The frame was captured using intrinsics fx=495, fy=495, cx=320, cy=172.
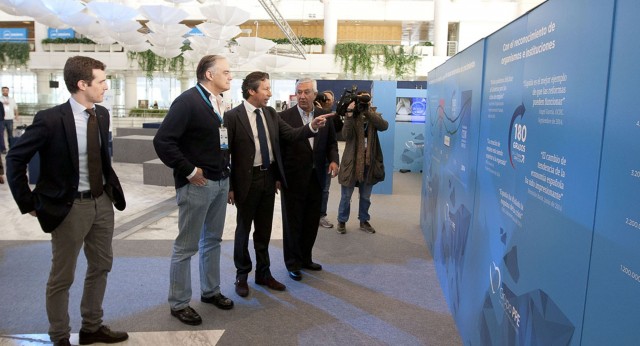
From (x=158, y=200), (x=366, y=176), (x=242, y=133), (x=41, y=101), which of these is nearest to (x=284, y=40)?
(x=41, y=101)

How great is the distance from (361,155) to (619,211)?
14.0ft

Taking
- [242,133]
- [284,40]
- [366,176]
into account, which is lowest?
[366,176]

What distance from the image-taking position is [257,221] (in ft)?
12.4

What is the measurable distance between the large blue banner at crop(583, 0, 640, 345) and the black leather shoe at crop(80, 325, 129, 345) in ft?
8.11

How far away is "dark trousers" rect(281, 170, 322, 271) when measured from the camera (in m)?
4.08

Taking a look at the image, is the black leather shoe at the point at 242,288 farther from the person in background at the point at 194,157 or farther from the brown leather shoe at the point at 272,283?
the person in background at the point at 194,157

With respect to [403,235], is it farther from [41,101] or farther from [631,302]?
[41,101]

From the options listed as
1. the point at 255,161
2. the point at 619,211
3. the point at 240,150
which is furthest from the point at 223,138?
the point at 619,211

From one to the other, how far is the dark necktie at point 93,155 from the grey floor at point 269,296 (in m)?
0.96

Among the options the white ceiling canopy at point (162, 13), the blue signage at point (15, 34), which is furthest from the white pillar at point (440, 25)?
the blue signage at point (15, 34)

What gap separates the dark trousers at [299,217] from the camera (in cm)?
408

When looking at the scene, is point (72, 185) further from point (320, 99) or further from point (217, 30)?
point (217, 30)

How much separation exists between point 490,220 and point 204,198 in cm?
169

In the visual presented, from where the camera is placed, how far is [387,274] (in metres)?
4.27
